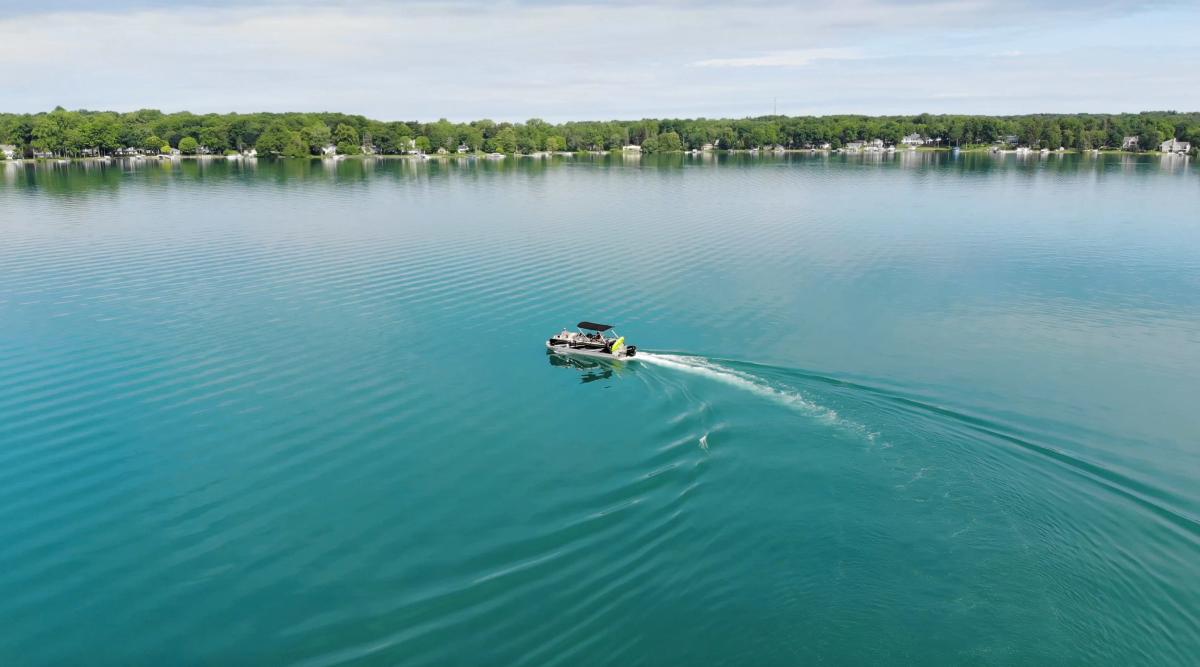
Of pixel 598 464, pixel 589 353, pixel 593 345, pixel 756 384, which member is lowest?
pixel 598 464

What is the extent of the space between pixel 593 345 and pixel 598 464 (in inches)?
496

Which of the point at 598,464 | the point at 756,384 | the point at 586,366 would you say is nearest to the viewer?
the point at 598,464

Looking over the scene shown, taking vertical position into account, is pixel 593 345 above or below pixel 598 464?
above

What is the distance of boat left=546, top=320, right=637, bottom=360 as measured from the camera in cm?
3975

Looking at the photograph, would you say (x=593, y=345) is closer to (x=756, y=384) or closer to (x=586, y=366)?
(x=586, y=366)

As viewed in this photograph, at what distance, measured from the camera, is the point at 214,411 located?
3256cm

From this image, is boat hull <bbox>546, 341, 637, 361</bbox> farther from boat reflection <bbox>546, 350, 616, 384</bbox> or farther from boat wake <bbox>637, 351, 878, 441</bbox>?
boat wake <bbox>637, 351, 878, 441</bbox>

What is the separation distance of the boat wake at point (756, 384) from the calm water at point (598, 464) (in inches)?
10.1

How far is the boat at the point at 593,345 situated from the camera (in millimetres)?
39750

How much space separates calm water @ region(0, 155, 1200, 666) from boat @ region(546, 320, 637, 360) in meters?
1.11

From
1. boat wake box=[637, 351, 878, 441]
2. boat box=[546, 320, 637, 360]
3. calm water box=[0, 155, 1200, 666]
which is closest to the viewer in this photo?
calm water box=[0, 155, 1200, 666]

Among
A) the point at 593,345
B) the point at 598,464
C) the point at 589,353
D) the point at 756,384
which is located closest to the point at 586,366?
the point at 589,353

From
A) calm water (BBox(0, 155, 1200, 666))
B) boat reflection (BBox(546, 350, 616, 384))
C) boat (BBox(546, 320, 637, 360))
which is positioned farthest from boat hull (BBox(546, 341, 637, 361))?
calm water (BBox(0, 155, 1200, 666))

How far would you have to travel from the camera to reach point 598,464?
2836cm
